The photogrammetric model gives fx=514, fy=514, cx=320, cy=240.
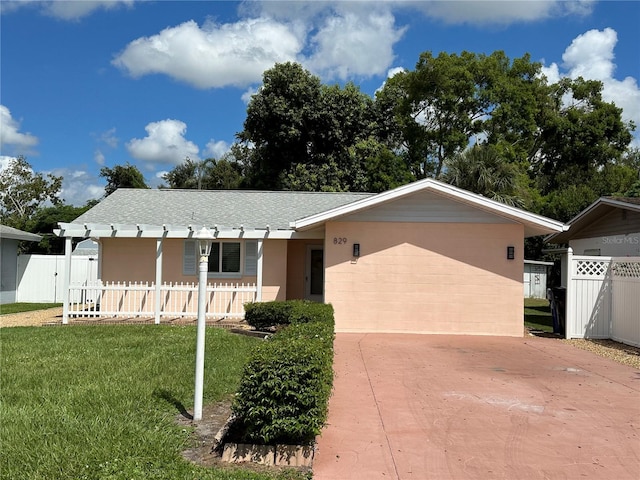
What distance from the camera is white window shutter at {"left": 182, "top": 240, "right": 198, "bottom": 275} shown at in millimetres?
15328

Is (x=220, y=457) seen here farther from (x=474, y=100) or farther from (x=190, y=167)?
(x=190, y=167)

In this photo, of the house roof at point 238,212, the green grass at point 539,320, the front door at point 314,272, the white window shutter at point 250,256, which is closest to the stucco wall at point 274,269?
the white window shutter at point 250,256

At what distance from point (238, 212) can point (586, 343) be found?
10.5 meters

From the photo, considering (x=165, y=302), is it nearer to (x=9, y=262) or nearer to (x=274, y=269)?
(x=274, y=269)

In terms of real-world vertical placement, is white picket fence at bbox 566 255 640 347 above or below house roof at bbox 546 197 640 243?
below

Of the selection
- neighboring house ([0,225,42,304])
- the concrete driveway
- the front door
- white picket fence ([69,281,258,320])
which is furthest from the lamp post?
neighboring house ([0,225,42,304])

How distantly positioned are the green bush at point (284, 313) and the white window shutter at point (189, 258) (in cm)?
370

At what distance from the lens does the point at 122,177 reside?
137 feet

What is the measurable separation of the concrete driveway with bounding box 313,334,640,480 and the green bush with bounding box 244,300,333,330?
0.93 metres

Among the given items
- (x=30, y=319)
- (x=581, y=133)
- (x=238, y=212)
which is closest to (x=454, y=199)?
(x=238, y=212)

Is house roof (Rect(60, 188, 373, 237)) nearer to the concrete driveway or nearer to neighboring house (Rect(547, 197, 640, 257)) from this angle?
the concrete driveway

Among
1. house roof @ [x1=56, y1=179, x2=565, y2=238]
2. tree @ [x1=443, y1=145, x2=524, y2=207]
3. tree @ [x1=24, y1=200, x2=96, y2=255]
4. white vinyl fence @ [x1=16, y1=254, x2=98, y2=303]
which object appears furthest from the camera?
tree @ [x1=24, y1=200, x2=96, y2=255]

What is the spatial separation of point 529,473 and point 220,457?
2.63m

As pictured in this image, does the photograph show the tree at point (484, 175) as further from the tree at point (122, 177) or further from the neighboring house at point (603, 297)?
the tree at point (122, 177)
